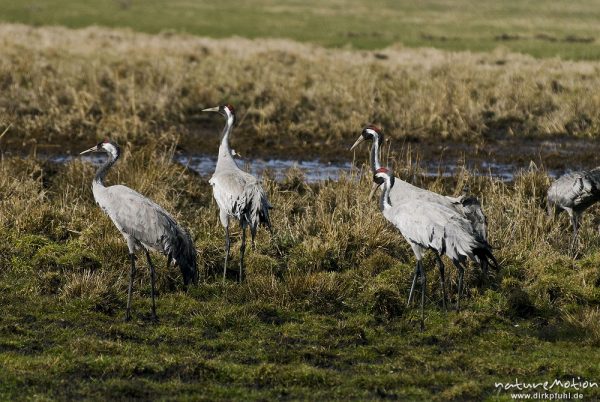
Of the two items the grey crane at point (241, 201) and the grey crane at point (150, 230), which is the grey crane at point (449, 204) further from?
the grey crane at point (150, 230)

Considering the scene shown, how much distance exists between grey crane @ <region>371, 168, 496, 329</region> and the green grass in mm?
25122

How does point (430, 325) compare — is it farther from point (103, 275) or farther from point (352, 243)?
point (103, 275)

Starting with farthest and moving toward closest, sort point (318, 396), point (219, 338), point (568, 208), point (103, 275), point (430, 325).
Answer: point (568, 208) < point (103, 275) < point (430, 325) < point (219, 338) < point (318, 396)

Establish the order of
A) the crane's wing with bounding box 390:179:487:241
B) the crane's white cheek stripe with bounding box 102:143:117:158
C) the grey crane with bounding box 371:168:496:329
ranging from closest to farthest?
the grey crane with bounding box 371:168:496:329
the crane's wing with bounding box 390:179:487:241
the crane's white cheek stripe with bounding box 102:143:117:158

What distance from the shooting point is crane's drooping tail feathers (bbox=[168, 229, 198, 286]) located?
892cm

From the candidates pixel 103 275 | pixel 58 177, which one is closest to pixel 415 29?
pixel 58 177

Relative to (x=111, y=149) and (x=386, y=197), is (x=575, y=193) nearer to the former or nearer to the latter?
(x=386, y=197)

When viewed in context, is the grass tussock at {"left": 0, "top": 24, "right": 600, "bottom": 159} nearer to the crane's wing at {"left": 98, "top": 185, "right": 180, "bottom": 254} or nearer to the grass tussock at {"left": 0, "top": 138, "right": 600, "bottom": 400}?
the grass tussock at {"left": 0, "top": 138, "right": 600, "bottom": 400}

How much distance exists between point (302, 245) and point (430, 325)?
2.11m

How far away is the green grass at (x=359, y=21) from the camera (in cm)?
3997

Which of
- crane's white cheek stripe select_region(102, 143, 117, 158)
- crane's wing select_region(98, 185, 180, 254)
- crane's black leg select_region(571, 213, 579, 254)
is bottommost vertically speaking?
crane's black leg select_region(571, 213, 579, 254)

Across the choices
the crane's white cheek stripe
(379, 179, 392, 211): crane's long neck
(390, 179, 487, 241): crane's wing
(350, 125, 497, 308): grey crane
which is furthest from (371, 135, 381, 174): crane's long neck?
the crane's white cheek stripe

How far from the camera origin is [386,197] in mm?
9547

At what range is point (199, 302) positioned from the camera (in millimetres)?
9203
